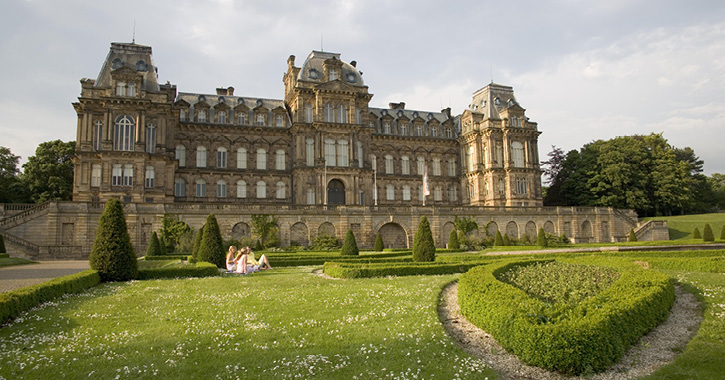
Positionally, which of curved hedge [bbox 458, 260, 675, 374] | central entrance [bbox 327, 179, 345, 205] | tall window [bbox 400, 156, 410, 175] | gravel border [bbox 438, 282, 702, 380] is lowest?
gravel border [bbox 438, 282, 702, 380]

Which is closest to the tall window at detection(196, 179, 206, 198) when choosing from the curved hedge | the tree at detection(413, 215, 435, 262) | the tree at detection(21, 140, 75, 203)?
the tree at detection(21, 140, 75, 203)

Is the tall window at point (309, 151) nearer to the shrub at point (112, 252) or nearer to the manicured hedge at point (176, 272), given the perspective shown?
the manicured hedge at point (176, 272)

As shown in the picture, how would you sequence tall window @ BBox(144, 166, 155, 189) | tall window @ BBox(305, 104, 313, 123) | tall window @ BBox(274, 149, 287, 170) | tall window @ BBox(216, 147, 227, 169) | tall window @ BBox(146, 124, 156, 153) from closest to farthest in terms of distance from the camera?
tall window @ BBox(144, 166, 155, 189), tall window @ BBox(146, 124, 156, 153), tall window @ BBox(305, 104, 313, 123), tall window @ BBox(216, 147, 227, 169), tall window @ BBox(274, 149, 287, 170)

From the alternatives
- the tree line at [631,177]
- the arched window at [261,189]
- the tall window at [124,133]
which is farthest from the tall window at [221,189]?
the tree line at [631,177]

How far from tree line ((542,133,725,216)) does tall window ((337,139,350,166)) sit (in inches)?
1257

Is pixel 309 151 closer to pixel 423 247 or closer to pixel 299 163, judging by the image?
pixel 299 163

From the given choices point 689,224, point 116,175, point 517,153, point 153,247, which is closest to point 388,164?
point 517,153

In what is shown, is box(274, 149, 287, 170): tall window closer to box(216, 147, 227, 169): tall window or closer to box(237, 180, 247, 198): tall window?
box(237, 180, 247, 198): tall window

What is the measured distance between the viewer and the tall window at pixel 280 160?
58062 millimetres

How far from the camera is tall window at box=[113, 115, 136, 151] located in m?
46.6

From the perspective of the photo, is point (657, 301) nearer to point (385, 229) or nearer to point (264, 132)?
point (385, 229)

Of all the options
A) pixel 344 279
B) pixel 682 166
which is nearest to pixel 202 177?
pixel 344 279

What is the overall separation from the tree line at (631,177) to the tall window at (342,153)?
31937 millimetres

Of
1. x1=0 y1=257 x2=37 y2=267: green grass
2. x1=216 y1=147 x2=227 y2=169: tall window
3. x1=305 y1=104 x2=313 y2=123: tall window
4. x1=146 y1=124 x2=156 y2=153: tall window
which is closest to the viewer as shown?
x1=0 y1=257 x2=37 y2=267: green grass
